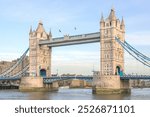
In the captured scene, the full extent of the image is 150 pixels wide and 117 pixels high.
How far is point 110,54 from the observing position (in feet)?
183

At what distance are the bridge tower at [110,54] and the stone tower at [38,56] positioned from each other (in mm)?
17007

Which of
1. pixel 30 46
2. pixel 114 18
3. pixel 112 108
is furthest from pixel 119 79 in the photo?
pixel 112 108

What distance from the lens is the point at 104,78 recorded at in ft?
172

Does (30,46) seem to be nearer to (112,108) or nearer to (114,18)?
(114,18)

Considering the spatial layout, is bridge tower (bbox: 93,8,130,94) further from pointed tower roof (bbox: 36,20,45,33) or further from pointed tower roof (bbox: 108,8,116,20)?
pointed tower roof (bbox: 36,20,45,33)

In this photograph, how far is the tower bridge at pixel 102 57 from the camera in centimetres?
5256

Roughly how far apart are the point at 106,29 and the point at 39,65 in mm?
19017

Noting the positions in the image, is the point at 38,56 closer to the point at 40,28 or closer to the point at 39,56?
the point at 39,56

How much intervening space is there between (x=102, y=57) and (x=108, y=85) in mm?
6756

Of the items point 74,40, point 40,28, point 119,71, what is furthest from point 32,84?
point 119,71

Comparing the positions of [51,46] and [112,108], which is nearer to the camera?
Result: [112,108]

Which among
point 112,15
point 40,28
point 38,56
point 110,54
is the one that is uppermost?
point 40,28

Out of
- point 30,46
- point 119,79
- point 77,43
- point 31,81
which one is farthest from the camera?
point 30,46

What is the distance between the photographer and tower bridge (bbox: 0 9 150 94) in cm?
5256
